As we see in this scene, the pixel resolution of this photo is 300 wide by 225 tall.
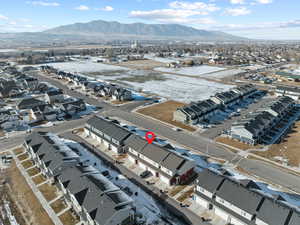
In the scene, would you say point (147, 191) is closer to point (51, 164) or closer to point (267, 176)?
point (51, 164)

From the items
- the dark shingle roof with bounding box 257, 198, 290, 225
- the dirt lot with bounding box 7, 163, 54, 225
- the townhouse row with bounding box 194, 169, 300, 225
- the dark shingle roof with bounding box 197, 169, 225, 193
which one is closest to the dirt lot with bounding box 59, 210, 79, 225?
the dirt lot with bounding box 7, 163, 54, 225

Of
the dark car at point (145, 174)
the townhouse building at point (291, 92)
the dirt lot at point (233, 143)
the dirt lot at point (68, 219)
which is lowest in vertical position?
the dirt lot at point (68, 219)

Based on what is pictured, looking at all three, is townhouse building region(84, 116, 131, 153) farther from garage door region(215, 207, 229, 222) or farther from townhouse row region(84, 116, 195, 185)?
garage door region(215, 207, 229, 222)

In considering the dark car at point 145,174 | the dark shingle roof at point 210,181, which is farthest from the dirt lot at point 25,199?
the dark shingle roof at point 210,181

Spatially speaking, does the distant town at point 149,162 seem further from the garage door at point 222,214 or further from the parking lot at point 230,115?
the parking lot at point 230,115

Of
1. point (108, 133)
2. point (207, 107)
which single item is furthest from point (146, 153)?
point (207, 107)

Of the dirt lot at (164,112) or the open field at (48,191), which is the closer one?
the open field at (48,191)

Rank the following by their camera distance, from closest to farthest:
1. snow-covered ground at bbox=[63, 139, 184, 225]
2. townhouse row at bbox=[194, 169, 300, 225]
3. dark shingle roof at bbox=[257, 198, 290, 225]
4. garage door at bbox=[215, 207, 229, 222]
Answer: dark shingle roof at bbox=[257, 198, 290, 225] → townhouse row at bbox=[194, 169, 300, 225] → garage door at bbox=[215, 207, 229, 222] → snow-covered ground at bbox=[63, 139, 184, 225]
